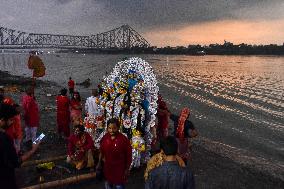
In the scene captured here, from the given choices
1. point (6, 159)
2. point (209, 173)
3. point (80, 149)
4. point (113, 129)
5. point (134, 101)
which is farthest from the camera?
point (209, 173)

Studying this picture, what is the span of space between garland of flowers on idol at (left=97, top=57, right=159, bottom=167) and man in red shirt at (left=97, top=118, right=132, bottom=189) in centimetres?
256

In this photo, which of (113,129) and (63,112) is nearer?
(113,129)

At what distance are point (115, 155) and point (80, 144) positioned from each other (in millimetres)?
2808

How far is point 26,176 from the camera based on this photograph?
833cm

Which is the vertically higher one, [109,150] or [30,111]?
[109,150]

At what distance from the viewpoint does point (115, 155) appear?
5.63 meters

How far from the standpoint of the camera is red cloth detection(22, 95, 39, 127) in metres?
10.4

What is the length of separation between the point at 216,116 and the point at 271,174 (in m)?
11.5

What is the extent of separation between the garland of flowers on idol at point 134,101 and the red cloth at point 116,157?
8.42 ft

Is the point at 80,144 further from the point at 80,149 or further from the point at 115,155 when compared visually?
the point at 115,155

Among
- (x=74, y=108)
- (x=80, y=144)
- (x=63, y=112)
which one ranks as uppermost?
(x=74, y=108)

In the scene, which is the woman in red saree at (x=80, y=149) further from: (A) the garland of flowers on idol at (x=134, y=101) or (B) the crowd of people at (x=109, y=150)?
(A) the garland of flowers on idol at (x=134, y=101)

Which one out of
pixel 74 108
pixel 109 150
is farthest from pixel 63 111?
pixel 109 150

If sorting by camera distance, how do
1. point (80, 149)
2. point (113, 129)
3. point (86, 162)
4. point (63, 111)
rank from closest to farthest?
point (113, 129) → point (80, 149) → point (86, 162) → point (63, 111)
